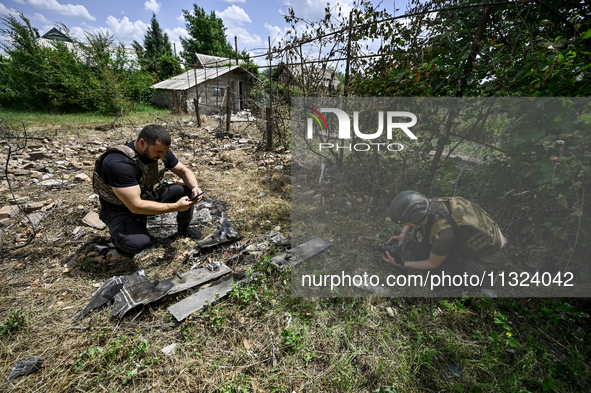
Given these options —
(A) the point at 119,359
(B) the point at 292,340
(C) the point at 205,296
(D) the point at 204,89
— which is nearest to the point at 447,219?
(B) the point at 292,340

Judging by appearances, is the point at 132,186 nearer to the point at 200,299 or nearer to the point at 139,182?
the point at 139,182

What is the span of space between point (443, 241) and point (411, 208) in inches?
15.4

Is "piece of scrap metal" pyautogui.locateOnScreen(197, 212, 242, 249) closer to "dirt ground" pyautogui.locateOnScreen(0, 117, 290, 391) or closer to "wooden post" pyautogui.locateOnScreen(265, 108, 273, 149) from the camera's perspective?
"dirt ground" pyautogui.locateOnScreen(0, 117, 290, 391)

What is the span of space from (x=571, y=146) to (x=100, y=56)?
1857cm

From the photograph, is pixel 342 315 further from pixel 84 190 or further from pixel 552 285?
pixel 84 190

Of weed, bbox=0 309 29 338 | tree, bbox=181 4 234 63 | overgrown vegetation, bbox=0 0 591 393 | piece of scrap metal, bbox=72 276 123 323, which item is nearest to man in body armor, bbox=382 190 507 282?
overgrown vegetation, bbox=0 0 591 393

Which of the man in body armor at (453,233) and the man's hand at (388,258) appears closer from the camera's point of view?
the man in body armor at (453,233)

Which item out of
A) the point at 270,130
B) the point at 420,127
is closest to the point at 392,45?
the point at 420,127

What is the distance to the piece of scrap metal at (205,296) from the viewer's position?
6.51ft

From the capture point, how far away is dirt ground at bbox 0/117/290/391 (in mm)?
1726

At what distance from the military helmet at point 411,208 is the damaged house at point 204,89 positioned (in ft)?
38.8

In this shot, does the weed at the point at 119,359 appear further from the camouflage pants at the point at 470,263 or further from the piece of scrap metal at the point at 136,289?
the camouflage pants at the point at 470,263

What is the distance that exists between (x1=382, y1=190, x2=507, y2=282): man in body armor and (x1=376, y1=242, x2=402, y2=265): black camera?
0.69 feet

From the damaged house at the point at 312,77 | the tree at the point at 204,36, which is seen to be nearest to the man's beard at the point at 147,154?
the damaged house at the point at 312,77
